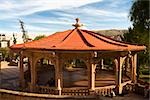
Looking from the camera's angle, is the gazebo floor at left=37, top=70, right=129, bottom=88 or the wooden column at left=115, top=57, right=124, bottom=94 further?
the gazebo floor at left=37, top=70, right=129, bottom=88

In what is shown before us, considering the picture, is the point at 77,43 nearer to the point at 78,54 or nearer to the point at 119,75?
the point at 78,54

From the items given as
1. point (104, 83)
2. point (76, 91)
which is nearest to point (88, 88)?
point (76, 91)

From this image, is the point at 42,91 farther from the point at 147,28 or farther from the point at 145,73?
the point at 145,73

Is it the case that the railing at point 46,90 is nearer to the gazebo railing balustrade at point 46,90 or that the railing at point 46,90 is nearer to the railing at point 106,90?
the gazebo railing balustrade at point 46,90

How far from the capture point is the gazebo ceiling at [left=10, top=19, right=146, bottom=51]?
54.3 feet

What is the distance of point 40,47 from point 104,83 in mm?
5132

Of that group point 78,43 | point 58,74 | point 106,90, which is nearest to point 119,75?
point 106,90

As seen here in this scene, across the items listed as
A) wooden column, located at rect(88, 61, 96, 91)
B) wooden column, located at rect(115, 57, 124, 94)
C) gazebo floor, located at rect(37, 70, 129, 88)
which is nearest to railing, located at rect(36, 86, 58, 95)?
gazebo floor, located at rect(37, 70, 129, 88)

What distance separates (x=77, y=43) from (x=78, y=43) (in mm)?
63

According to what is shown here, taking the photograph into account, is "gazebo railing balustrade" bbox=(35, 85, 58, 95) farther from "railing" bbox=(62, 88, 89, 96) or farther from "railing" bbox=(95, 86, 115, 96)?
"railing" bbox=(95, 86, 115, 96)

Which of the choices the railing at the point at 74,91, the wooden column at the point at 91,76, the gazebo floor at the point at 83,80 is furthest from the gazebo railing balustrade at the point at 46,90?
the wooden column at the point at 91,76

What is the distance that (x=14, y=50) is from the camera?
19.4 m

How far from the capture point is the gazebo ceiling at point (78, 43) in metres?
16.6

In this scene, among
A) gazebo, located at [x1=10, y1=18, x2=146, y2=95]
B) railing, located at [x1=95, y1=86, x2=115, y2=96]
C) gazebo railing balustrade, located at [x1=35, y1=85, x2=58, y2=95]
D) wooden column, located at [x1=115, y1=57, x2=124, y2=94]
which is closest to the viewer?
gazebo, located at [x1=10, y1=18, x2=146, y2=95]
